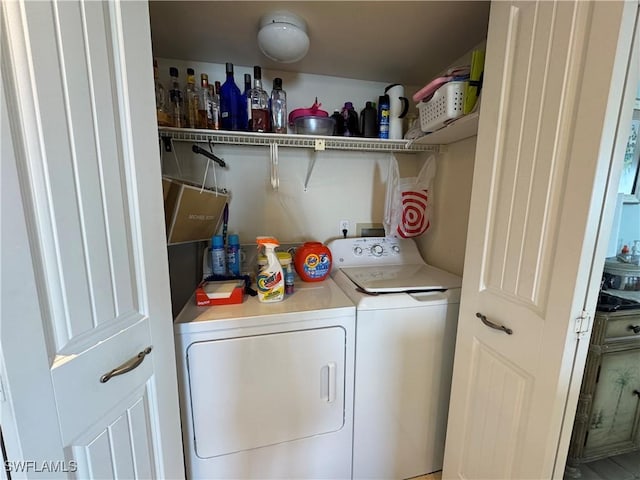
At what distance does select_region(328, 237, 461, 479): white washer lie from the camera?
135 centimetres

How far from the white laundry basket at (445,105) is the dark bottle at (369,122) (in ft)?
1.21

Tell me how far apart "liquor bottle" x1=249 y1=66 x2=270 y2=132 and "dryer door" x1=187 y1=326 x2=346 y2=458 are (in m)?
1.10

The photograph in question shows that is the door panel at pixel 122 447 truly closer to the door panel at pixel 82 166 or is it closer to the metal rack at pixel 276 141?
the door panel at pixel 82 166

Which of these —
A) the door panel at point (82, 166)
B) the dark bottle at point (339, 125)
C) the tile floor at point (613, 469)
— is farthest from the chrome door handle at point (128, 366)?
the tile floor at point (613, 469)

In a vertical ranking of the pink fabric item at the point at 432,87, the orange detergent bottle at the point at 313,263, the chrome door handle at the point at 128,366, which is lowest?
the chrome door handle at the point at 128,366

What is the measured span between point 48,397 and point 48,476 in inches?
7.1

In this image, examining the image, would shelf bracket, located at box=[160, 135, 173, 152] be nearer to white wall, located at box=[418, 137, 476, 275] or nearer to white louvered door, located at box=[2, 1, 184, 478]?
white louvered door, located at box=[2, 1, 184, 478]

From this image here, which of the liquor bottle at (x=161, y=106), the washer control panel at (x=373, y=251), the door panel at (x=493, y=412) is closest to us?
the door panel at (x=493, y=412)

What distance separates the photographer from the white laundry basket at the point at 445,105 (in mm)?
1264

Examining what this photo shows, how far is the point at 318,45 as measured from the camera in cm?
150

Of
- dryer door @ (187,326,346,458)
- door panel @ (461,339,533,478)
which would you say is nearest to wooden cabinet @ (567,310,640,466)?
door panel @ (461,339,533,478)

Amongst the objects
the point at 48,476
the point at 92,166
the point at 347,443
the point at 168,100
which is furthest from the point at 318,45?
the point at 347,443

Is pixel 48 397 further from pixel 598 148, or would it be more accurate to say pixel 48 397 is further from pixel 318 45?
pixel 318 45

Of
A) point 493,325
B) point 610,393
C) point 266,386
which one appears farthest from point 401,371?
point 610,393
